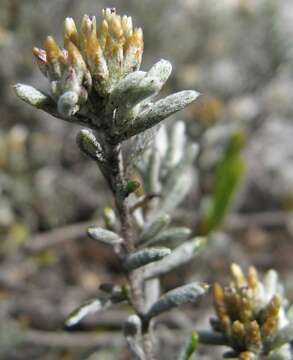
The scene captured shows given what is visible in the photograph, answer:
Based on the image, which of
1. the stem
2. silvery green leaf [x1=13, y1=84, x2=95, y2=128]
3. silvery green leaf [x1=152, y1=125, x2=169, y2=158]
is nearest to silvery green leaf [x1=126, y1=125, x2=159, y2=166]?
the stem

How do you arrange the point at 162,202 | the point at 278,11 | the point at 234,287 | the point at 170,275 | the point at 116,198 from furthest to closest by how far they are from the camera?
the point at 278,11
the point at 170,275
the point at 162,202
the point at 234,287
the point at 116,198

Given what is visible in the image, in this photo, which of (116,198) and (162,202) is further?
(162,202)

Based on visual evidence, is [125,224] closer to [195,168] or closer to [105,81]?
[105,81]

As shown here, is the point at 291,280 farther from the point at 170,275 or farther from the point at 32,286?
the point at 32,286

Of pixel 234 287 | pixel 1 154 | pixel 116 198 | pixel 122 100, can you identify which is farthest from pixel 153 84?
pixel 1 154

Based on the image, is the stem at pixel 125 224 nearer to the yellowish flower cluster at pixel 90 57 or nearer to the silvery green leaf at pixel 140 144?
the silvery green leaf at pixel 140 144

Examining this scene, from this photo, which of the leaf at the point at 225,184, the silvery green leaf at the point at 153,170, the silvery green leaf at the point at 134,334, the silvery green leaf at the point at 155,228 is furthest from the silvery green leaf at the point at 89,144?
the leaf at the point at 225,184

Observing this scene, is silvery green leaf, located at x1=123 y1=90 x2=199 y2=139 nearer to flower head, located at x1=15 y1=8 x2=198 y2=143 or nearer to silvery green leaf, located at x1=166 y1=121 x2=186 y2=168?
flower head, located at x1=15 y1=8 x2=198 y2=143
